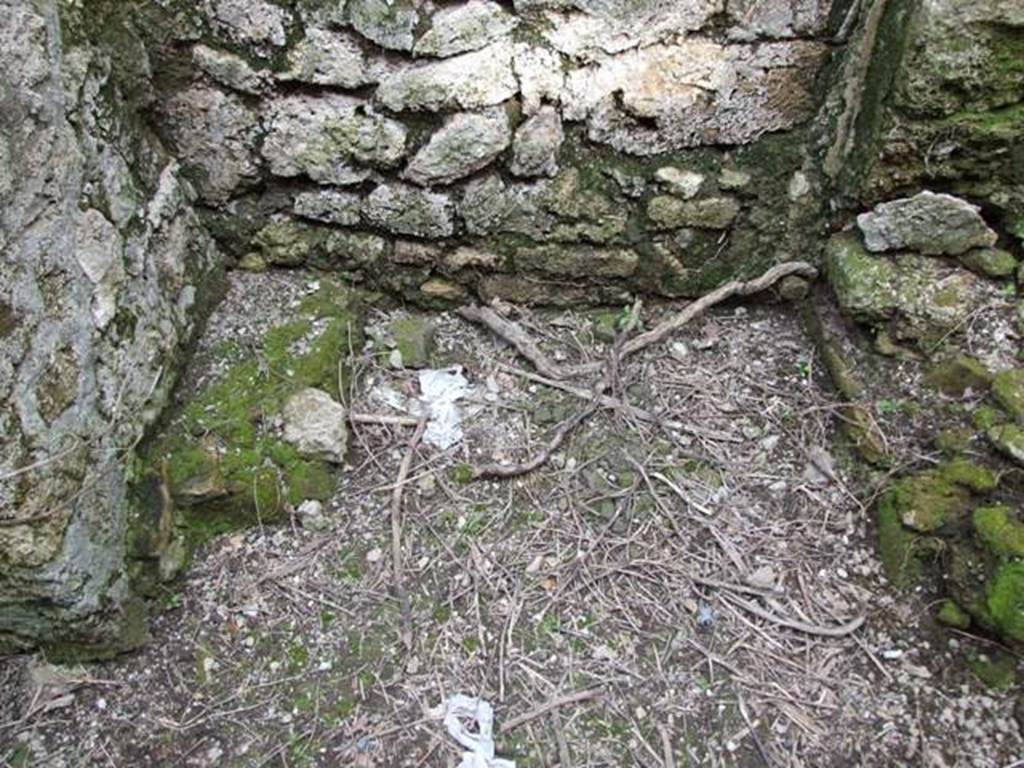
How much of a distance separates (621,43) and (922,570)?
1305mm

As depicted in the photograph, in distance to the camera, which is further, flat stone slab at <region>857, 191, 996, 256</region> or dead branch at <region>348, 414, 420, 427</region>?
dead branch at <region>348, 414, 420, 427</region>

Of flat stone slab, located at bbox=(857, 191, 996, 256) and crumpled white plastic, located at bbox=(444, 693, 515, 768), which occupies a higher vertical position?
flat stone slab, located at bbox=(857, 191, 996, 256)

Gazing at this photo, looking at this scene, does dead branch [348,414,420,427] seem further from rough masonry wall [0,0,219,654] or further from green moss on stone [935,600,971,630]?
green moss on stone [935,600,971,630]

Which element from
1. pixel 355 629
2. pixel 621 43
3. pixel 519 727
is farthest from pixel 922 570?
pixel 621 43

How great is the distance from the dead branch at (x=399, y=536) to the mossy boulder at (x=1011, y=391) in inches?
49.7

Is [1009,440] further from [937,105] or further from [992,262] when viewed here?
[937,105]

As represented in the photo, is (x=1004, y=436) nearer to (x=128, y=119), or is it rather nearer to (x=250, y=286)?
(x=250, y=286)

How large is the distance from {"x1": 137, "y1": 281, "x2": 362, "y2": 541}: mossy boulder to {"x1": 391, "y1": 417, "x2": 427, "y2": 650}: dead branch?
16 cm

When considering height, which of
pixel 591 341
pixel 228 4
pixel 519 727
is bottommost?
pixel 519 727

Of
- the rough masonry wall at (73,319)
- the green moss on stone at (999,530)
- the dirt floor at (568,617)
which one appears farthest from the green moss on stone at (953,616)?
the rough masonry wall at (73,319)

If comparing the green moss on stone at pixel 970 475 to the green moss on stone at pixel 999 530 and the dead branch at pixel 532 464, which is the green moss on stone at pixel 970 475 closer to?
the green moss on stone at pixel 999 530

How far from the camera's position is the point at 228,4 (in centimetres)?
158

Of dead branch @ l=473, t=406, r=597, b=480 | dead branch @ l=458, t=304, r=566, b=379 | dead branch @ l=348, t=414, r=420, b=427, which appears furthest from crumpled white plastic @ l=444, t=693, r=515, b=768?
dead branch @ l=458, t=304, r=566, b=379

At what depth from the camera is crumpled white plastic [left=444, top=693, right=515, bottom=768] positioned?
1.35m
